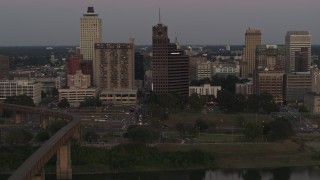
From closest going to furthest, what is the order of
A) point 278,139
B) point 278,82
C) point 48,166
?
point 48,166
point 278,139
point 278,82

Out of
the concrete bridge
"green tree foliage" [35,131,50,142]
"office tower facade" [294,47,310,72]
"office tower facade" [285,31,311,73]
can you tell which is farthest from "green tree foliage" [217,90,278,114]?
"office tower facade" [285,31,311,73]

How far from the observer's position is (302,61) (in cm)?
5756

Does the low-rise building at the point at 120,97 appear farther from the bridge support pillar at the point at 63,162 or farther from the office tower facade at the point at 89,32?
the office tower facade at the point at 89,32

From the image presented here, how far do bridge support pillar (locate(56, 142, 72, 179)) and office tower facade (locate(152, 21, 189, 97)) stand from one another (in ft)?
69.1

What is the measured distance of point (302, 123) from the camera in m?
35.2

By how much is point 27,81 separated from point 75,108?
19.1 ft

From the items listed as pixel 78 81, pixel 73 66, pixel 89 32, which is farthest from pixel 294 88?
pixel 89 32

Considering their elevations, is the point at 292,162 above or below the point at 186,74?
below

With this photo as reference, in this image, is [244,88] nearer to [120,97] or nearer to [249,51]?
[120,97]

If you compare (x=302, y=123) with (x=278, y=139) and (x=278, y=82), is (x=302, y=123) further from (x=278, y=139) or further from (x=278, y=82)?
(x=278, y=82)

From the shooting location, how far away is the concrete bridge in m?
17.0

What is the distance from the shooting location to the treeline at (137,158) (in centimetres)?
2458

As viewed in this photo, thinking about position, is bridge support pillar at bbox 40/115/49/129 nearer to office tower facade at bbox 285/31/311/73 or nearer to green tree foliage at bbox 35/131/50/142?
green tree foliage at bbox 35/131/50/142

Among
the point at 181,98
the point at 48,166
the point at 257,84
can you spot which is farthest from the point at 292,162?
the point at 257,84
